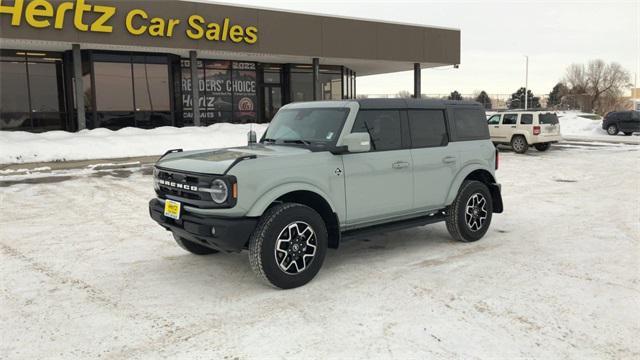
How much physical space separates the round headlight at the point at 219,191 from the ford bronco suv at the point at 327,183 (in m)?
0.01

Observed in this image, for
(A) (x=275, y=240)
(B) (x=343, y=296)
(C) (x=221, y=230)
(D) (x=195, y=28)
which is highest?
(D) (x=195, y=28)

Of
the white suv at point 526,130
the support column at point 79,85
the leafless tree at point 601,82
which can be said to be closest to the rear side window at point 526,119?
the white suv at point 526,130

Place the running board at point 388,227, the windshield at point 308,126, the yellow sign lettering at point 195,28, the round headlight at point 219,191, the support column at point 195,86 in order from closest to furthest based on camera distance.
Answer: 1. the round headlight at point 219,191
2. the running board at point 388,227
3. the windshield at point 308,126
4. the yellow sign lettering at point 195,28
5. the support column at point 195,86

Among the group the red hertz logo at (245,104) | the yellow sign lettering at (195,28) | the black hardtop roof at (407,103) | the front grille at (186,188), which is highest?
the yellow sign lettering at (195,28)

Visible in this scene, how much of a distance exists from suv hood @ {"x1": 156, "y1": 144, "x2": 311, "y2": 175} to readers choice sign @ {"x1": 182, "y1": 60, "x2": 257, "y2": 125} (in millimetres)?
19261

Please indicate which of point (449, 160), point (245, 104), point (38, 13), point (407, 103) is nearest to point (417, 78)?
point (245, 104)

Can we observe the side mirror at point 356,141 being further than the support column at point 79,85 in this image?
No

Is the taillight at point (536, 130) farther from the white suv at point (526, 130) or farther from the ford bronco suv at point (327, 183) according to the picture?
the ford bronco suv at point (327, 183)

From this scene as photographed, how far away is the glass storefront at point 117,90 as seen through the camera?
21.2 metres

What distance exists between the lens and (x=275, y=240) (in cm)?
470

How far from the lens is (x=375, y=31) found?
25719 mm

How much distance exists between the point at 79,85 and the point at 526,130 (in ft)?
59.1

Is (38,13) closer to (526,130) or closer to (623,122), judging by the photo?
(526,130)

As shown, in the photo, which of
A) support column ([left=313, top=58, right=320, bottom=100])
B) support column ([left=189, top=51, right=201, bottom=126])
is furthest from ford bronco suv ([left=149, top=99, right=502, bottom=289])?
support column ([left=313, top=58, right=320, bottom=100])
